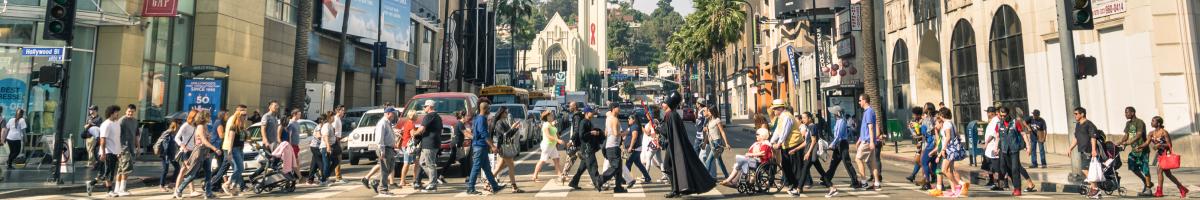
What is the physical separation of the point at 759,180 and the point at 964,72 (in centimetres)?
1791

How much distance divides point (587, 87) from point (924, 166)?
115741 millimetres

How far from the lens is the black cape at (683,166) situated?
911cm

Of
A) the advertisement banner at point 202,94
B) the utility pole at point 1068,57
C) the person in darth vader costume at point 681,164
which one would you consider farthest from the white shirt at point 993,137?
the advertisement banner at point 202,94

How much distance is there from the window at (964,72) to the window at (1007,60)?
1072 mm

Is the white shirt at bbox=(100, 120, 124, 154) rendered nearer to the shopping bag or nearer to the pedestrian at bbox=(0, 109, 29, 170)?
the pedestrian at bbox=(0, 109, 29, 170)


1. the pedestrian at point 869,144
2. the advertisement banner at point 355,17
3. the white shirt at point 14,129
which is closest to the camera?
the pedestrian at point 869,144

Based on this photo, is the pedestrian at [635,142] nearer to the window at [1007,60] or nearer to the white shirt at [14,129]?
the white shirt at [14,129]

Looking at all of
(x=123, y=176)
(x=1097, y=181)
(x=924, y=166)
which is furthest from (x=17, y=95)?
(x=1097, y=181)

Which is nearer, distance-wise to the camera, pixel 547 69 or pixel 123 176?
pixel 123 176

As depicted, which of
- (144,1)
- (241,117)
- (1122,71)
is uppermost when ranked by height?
(144,1)

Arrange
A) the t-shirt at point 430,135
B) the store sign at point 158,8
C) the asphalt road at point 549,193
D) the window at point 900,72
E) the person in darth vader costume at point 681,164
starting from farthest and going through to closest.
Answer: the window at point 900,72
the store sign at point 158,8
the t-shirt at point 430,135
the asphalt road at point 549,193
the person in darth vader costume at point 681,164

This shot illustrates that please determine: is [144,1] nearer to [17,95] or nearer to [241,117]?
[17,95]

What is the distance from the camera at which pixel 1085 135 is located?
1009cm

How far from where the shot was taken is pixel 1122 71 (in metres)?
16.7
